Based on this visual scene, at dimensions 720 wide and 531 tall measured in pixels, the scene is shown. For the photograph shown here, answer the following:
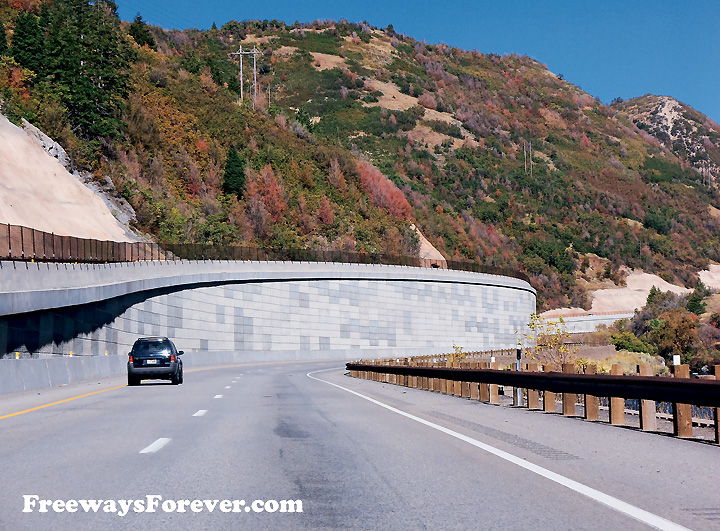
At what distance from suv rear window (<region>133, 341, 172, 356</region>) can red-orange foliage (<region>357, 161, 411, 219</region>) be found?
80586 mm

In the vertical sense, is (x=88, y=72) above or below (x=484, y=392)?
above

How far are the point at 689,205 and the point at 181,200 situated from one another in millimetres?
125430

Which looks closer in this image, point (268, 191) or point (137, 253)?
point (137, 253)

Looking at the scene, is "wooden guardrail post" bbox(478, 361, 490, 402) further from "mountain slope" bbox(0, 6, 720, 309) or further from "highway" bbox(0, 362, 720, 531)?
"mountain slope" bbox(0, 6, 720, 309)

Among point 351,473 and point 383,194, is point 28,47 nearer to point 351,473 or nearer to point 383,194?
point 383,194

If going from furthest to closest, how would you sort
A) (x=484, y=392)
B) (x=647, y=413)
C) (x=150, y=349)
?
(x=150, y=349), (x=484, y=392), (x=647, y=413)

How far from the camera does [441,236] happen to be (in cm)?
11719

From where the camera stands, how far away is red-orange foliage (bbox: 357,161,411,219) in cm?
10825

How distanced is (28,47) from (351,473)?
86460 millimetres

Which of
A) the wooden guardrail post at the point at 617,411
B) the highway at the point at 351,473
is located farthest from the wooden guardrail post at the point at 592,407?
the wooden guardrail post at the point at 617,411

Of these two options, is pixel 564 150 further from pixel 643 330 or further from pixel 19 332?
pixel 19 332

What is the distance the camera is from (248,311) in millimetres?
70000

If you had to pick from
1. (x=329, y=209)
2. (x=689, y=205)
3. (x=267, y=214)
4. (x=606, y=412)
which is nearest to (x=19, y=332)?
(x=606, y=412)

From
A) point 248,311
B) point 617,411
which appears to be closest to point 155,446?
point 617,411
